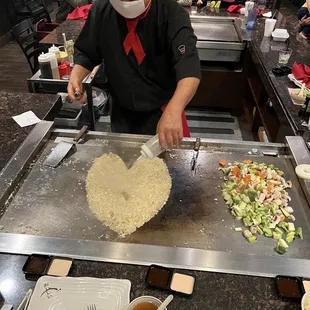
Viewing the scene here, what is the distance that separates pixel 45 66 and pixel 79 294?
199cm

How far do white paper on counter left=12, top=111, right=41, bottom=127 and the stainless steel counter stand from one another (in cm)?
21

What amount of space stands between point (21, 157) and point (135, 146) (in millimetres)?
529

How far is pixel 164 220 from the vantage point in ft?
4.28

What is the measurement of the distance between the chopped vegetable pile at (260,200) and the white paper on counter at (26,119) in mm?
1013

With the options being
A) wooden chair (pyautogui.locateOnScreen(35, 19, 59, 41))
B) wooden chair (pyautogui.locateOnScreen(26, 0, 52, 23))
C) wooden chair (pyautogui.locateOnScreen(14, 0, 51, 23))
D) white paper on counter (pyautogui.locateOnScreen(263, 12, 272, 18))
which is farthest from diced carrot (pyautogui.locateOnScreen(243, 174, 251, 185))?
wooden chair (pyautogui.locateOnScreen(26, 0, 52, 23))

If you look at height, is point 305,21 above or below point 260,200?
below

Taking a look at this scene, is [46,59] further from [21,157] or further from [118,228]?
[118,228]

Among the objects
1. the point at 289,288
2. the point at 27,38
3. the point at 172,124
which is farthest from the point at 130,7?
the point at 27,38

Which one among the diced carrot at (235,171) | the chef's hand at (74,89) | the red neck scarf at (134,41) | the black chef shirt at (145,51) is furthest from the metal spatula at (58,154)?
the diced carrot at (235,171)

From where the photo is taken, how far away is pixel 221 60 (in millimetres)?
3412

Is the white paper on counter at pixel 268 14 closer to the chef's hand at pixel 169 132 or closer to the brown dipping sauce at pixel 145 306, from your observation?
the chef's hand at pixel 169 132

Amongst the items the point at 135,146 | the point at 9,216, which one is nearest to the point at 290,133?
the point at 135,146

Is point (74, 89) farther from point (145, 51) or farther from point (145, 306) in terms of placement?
point (145, 306)

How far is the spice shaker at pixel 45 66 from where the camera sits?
2537mm
